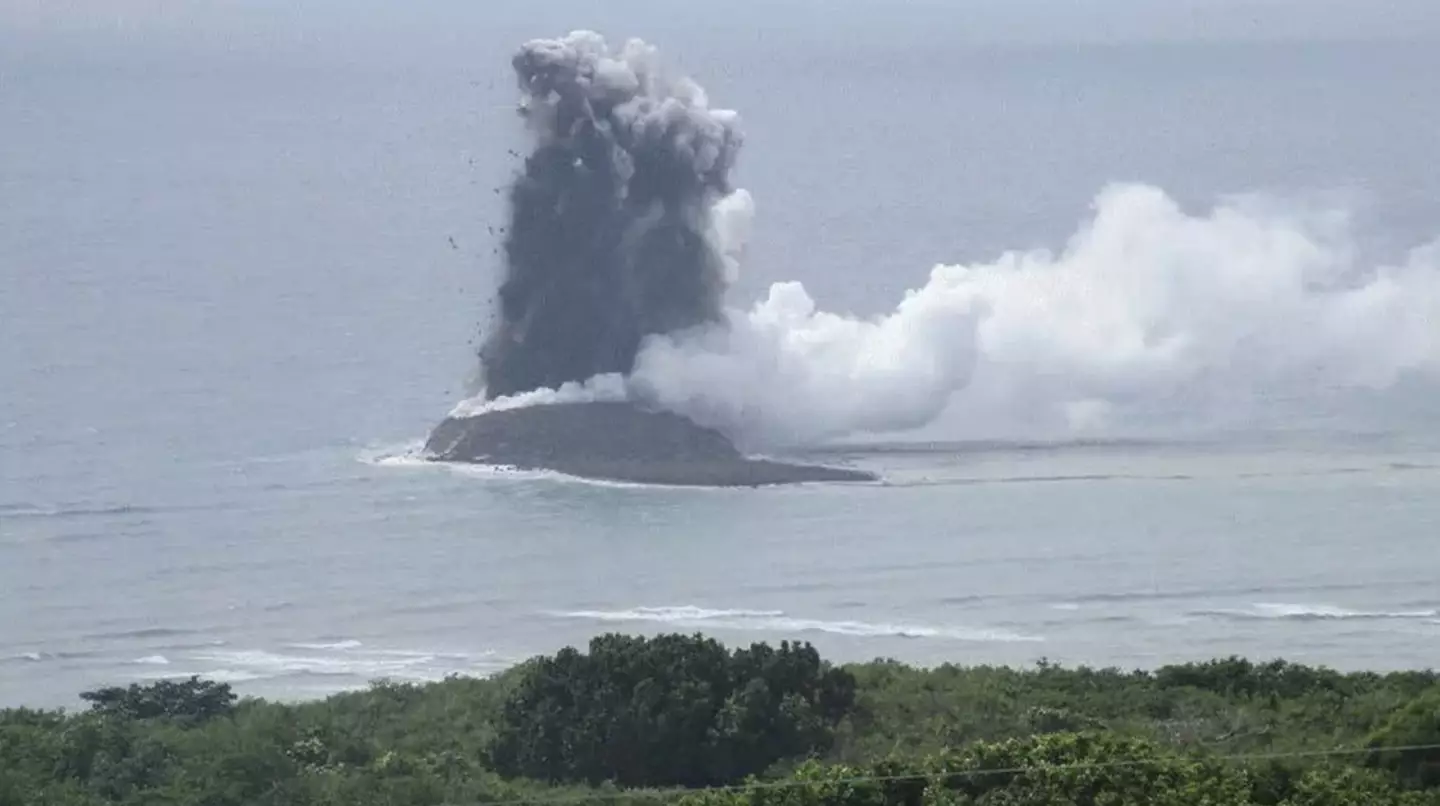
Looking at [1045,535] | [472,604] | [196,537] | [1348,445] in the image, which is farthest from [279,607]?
[1348,445]

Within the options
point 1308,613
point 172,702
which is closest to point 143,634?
point 172,702

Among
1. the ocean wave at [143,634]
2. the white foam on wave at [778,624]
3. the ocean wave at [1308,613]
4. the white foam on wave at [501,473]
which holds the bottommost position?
the ocean wave at [143,634]

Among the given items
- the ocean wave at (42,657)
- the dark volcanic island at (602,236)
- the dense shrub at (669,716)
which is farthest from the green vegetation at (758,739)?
the dark volcanic island at (602,236)

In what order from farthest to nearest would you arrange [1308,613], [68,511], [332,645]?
[68,511], [1308,613], [332,645]

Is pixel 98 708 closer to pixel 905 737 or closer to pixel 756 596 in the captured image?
pixel 905 737

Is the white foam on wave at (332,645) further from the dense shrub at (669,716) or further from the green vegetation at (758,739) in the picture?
the dense shrub at (669,716)

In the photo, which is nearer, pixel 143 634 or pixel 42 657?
pixel 42 657

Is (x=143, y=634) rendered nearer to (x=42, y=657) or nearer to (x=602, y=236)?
(x=42, y=657)
